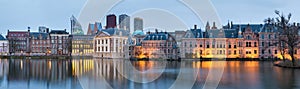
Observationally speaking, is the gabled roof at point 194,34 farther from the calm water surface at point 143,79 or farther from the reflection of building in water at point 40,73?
the calm water surface at point 143,79

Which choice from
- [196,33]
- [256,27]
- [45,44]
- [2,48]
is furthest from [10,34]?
[256,27]

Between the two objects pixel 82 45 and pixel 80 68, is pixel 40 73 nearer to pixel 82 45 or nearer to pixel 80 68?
pixel 80 68

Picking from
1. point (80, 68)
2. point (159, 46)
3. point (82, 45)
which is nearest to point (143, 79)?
point (80, 68)

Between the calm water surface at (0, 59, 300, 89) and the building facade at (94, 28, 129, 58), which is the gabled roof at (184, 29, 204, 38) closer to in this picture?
the building facade at (94, 28, 129, 58)

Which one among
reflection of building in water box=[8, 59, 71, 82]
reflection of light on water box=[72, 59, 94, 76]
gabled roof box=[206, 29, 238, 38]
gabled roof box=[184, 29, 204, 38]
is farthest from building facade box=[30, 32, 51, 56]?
reflection of building in water box=[8, 59, 71, 82]

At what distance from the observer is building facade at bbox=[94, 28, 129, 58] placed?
93062mm

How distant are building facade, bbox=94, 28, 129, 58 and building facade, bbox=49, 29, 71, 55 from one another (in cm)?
1826

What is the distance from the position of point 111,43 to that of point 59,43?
26865 millimetres

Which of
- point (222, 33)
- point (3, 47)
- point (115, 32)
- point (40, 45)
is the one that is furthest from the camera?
point (3, 47)

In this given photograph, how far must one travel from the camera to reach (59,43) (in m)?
113

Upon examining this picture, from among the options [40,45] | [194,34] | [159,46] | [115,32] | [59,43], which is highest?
[115,32]

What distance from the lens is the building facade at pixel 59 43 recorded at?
112062 millimetres

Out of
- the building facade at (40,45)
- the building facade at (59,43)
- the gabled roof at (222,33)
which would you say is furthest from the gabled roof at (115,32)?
the gabled roof at (222,33)

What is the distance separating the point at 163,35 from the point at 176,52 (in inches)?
201
